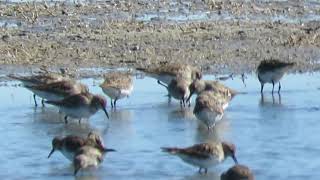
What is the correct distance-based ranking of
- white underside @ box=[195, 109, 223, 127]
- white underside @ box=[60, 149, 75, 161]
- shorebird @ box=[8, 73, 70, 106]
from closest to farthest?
white underside @ box=[60, 149, 75, 161], white underside @ box=[195, 109, 223, 127], shorebird @ box=[8, 73, 70, 106]

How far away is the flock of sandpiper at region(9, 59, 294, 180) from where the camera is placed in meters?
13.6

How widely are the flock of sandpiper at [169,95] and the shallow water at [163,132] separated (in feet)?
0.63

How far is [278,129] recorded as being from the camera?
625 inches

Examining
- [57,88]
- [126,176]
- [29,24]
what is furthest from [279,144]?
[29,24]

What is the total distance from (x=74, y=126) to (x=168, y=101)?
2063 mm

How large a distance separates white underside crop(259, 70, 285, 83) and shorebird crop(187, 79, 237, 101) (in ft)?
2.48

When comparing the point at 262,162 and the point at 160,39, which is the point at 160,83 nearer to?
the point at 160,39

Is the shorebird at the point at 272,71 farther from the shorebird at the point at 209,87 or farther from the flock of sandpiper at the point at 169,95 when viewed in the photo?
the shorebird at the point at 209,87

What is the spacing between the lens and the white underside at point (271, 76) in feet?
59.5

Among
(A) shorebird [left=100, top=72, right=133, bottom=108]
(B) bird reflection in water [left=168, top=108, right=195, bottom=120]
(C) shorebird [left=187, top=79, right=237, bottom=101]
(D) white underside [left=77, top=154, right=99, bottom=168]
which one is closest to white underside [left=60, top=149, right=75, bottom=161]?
(D) white underside [left=77, top=154, right=99, bottom=168]

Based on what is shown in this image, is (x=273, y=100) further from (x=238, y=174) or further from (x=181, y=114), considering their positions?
(x=238, y=174)

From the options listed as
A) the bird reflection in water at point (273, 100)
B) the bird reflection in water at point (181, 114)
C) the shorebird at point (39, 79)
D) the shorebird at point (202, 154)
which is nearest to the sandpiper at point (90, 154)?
the shorebird at point (202, 154)

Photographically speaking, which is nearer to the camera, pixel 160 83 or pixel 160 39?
pixel 160 83

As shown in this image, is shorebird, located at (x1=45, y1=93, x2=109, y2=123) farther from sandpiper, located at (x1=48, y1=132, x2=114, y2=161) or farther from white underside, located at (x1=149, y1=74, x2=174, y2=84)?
white underside, located at (x1=149, y1=74, x2=174, y2=84)
